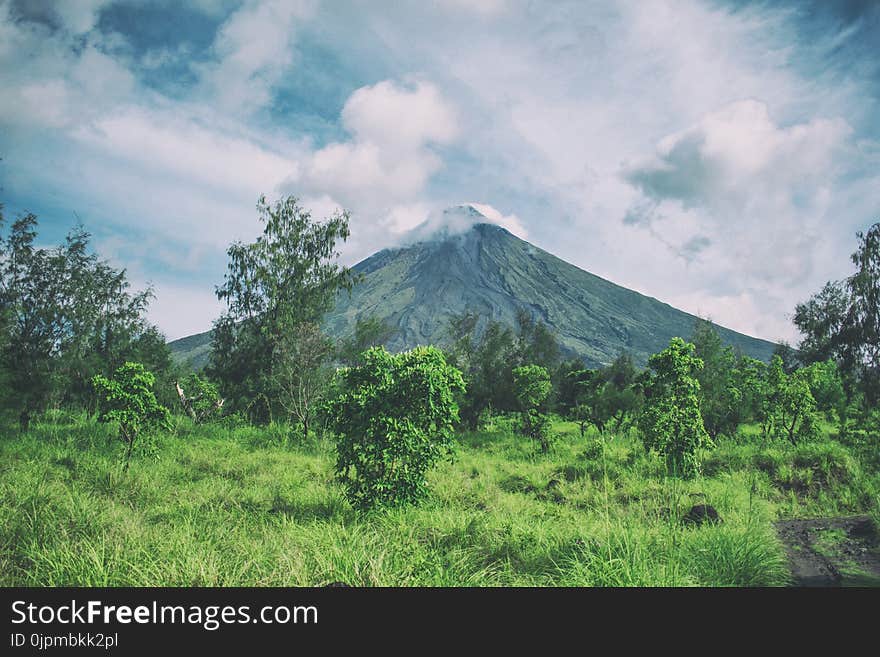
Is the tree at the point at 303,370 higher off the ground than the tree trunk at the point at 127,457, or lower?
higher

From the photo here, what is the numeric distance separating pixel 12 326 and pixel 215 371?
9253 millimetres

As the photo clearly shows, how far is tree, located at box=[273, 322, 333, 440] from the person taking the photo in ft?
63.4

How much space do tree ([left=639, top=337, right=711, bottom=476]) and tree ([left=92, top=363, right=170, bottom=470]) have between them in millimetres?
12714

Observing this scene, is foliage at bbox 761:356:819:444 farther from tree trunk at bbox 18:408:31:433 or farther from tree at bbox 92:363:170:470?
tree trunk at bbox 18:408:31:433

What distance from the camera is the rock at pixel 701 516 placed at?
709 cm

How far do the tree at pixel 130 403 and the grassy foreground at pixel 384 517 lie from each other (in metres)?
0.68

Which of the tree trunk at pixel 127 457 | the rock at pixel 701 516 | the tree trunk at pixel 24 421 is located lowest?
the rock at pixel 701 516

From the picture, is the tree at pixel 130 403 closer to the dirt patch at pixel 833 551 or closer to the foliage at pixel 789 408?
the dirt patch at pixel 833 551

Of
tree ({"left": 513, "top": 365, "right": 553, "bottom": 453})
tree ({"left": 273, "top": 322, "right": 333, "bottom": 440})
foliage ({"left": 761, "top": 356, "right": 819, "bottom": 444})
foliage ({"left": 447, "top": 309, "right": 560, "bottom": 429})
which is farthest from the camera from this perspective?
foliage ({"left": 447, "top": 309, "right": 560, "bottom": 429})

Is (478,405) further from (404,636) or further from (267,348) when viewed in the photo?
(404,636)

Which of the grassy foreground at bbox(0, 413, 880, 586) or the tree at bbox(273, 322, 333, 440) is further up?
the tree at bbox(273, 322, 333, 440)

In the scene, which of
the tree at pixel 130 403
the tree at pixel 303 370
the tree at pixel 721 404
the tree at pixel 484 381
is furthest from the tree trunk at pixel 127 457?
the tree at pixel 721 404

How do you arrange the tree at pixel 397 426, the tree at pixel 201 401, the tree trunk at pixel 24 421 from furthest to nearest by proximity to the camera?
1. the tree at pixel 201 401
2. the tree trunk at pixel 24 421
3. the tree at pixel 397 426

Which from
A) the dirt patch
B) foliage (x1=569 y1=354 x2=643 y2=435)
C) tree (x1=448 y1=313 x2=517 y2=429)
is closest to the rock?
the dirt patch
